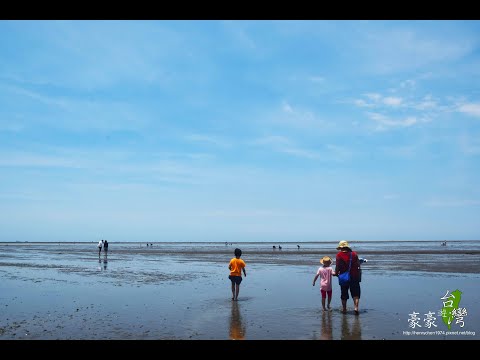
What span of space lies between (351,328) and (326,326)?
2.11ft

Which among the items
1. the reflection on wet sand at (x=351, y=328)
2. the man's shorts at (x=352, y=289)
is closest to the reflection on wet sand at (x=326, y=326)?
the reflection on wet sand at (x=351, y=328)

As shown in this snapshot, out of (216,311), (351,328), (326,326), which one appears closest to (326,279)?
(326,326)

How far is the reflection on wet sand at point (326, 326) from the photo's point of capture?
947cm

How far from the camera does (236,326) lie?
10562mm

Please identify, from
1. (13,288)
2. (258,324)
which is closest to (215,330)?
(258,324)

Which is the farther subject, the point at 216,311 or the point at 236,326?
the point at 216,311

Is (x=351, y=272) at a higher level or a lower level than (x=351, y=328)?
higher

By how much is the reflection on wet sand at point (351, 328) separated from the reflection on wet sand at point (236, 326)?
244 centimetres

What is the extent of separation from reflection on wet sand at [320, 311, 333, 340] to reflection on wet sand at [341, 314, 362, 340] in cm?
33

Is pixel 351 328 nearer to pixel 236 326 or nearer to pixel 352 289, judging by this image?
pixel 352 289

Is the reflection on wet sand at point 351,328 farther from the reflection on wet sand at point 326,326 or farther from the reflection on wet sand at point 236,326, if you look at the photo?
the reflection on wet sand at point 236,326

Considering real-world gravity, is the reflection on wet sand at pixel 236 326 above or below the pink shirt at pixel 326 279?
below
